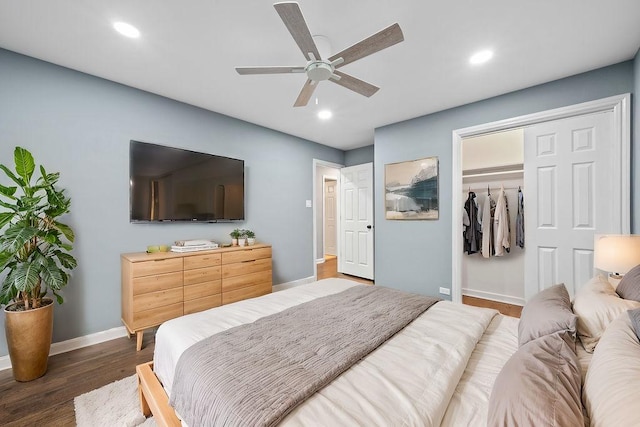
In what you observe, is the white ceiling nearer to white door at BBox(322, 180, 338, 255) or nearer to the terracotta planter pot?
the terracotta planter pot

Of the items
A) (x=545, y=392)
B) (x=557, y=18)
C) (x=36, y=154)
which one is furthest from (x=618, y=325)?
(x=36, y=154)

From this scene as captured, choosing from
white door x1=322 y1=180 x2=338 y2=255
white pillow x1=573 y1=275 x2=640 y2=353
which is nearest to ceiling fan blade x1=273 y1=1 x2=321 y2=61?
white pillow x1=573 y1=275 x2=640 y2=353

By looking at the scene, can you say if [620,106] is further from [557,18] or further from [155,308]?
[155,308]

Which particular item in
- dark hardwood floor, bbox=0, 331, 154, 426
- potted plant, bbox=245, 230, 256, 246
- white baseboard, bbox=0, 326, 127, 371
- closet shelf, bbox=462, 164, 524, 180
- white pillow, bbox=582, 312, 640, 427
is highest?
closet shelf, bbox=462, 164, 524, 180

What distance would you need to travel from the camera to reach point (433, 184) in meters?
3.29

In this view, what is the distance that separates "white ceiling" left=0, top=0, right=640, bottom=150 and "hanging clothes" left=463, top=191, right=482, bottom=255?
1430 mm

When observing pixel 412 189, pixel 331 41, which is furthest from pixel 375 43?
pixel 412 189

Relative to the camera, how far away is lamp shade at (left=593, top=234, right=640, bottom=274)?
1.67 m

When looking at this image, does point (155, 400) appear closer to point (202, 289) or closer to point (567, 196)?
point (202, 289)

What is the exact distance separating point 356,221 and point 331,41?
3.34 m

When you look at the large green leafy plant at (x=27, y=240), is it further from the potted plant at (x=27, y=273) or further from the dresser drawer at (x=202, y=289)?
the dresser drawer at (x=202, y=289)

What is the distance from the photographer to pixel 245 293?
302 centimetres

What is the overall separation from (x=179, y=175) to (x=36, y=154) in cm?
108

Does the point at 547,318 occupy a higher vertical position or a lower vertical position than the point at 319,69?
lower
